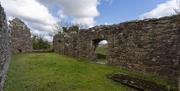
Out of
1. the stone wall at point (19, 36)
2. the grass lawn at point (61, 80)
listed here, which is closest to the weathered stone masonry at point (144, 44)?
the grass lawn at point (61, 80)

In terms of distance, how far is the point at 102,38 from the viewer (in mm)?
A: 13086

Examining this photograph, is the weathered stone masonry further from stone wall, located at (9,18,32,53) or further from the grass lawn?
stone wall, located at (9,18,32,53)

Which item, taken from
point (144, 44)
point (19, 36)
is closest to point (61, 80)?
point (144, 44)

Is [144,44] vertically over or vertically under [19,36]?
under

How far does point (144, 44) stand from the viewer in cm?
1021

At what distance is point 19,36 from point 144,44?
1478 cm

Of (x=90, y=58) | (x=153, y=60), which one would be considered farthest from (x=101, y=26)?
(x=153, y=60)

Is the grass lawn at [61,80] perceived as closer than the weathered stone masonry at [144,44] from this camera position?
Yes

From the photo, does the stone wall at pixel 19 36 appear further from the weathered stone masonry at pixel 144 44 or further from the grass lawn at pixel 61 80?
the grass lawn at pixel 61 80

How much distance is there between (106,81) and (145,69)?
2.23m

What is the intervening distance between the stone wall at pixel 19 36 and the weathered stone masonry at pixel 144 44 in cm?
971

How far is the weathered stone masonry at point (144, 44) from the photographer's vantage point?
896 cm

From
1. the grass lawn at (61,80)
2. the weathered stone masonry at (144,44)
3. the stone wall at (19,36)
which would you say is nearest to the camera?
the grass lawn at (61,80)

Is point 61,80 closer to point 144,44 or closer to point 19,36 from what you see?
point 144,44
